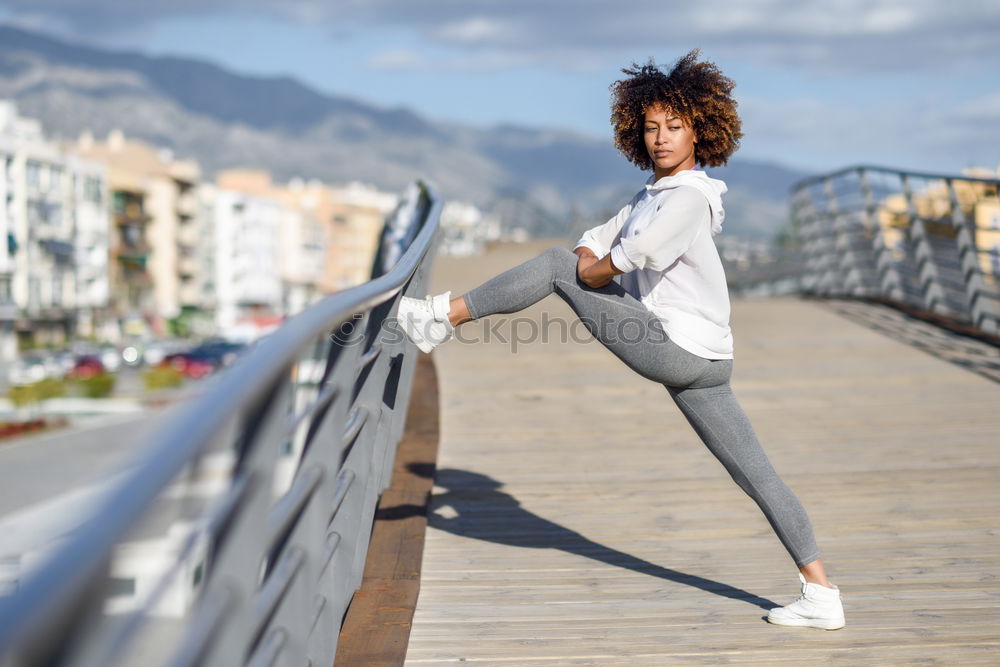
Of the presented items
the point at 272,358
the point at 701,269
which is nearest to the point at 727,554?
the point at 701,269

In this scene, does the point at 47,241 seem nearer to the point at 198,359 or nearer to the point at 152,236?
the point at 152,236

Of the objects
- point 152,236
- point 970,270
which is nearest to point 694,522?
point 970,270

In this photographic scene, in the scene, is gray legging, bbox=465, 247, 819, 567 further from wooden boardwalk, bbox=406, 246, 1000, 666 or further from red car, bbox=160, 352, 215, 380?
red car, bbox=160, 352, 215, 380

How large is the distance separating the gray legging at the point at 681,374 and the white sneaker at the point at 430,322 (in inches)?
4.1

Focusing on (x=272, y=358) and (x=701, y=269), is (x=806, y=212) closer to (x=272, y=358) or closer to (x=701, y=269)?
(x=701, y=269)

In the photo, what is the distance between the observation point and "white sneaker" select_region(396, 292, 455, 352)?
11.9 feet

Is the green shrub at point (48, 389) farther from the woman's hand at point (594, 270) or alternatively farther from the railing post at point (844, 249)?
the woman's hand at point (594, 270)

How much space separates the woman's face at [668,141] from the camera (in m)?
3.53

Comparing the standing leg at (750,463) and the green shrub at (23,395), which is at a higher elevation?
the standing leg at (750,463)

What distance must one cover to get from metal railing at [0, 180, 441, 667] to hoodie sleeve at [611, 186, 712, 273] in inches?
25.5

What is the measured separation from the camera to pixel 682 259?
3486mm

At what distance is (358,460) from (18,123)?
284ft

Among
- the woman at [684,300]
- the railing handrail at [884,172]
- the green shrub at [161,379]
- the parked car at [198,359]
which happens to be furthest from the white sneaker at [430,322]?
the parked car at [198,359]

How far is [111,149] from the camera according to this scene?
10394 cm
